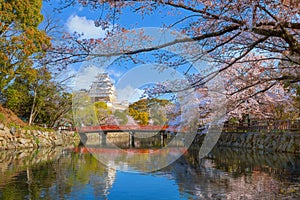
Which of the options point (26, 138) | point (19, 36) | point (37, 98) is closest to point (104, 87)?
point (19, 36)

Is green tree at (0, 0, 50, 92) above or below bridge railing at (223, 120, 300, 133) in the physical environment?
above

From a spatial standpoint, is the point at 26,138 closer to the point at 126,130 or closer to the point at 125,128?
the point at 125,128

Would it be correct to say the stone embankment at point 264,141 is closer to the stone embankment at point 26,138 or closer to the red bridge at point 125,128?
the red bridge at point 125,128

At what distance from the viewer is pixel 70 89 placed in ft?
66.3

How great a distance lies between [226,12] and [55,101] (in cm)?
1779

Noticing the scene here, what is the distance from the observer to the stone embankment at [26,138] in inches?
541

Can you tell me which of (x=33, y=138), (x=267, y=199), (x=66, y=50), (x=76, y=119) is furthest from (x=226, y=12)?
(x=76, y=119)

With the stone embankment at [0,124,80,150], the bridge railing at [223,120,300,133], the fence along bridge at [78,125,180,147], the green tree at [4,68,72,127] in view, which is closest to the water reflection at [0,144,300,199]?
the bridge railing at [223,120,300,133]

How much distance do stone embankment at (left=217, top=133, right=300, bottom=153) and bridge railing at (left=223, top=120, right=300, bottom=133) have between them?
10.3 inches

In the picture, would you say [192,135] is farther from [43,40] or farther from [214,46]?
[214,46]

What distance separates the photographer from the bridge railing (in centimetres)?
1243

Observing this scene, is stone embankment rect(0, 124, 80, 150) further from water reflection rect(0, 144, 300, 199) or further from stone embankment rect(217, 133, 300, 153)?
stone embankment rect(217, 133, 300, 153)

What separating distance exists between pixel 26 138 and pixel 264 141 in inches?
409

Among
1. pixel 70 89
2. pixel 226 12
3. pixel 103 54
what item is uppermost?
pixel 70 89
